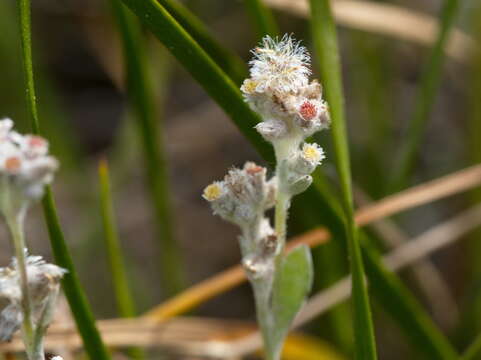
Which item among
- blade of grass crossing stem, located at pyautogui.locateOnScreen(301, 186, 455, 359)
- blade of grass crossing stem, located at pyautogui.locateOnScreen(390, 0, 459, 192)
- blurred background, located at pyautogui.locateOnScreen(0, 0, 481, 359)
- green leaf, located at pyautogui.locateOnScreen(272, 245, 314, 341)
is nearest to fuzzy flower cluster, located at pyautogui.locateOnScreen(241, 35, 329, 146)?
green leaf, located at pyautogui.locateOnScreen(272, 245, 314, 341)

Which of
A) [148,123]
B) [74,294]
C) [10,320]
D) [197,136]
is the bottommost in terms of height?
[10,320]

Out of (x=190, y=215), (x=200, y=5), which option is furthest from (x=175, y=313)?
(x=200, y=5)

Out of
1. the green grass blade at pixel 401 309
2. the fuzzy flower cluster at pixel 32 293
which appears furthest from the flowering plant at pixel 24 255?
the green grass blade at pixel 401 309

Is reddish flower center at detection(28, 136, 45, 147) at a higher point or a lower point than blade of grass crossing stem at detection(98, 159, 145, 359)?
lower

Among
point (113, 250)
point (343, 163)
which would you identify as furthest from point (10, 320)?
point (113, 250)

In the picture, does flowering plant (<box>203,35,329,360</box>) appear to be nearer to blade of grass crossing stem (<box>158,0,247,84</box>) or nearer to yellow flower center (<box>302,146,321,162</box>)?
yellow flower center (<box>302,146,321,162</box>)

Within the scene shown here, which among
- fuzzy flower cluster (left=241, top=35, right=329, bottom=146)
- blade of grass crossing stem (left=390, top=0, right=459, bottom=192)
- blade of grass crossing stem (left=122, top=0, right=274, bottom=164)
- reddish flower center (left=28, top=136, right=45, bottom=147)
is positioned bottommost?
reddish flower center (left=28, top=136, right=45, bottom=147)

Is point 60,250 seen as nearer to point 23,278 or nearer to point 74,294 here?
point 74,294
